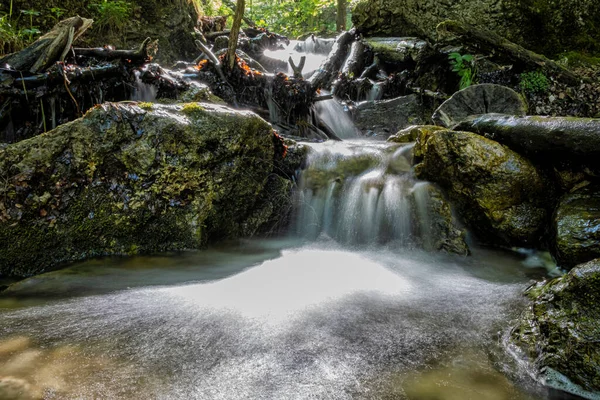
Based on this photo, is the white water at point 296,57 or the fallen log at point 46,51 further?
the white water at point 296,57

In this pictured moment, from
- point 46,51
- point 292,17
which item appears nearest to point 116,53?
point 46,51


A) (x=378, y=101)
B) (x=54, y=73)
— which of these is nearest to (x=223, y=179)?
(x=54, y=73)

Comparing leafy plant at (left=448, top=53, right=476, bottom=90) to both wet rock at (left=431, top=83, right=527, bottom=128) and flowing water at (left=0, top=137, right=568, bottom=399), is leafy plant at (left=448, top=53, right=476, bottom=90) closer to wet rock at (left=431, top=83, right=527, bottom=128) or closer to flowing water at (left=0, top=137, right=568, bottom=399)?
wet rock at (left=431, top=83, right=527, bottom=128)

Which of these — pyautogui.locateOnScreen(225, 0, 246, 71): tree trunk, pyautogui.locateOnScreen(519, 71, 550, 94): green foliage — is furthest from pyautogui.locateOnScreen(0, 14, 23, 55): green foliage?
pyautogui.locateOnScreen(519, 71, 550, 94): green foliage

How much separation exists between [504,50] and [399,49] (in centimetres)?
325

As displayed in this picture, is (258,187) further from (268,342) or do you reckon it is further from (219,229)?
(268,342)

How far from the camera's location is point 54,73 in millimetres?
4797

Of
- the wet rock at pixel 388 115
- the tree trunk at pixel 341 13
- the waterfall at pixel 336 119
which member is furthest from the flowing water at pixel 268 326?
the tree trunk at pixel 341 13

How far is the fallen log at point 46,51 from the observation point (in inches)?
188

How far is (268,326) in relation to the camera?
7.63 ft

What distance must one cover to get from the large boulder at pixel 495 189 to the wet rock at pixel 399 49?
627 cm

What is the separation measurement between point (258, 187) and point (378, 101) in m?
5.08

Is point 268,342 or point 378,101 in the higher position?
point 378,101

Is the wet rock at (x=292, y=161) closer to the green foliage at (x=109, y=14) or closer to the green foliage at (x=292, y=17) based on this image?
the green foliage at (x=109, y=14)
